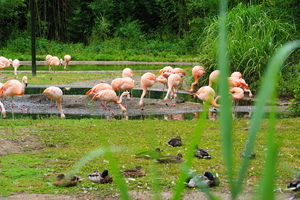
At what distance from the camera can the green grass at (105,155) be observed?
14.4 feet

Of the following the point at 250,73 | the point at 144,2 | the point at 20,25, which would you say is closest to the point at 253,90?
the point at 250,73

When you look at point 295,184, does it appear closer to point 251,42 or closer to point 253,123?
point 253,123

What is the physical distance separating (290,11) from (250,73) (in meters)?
1.89

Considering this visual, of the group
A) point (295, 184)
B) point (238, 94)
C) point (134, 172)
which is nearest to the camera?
point (295, 184)

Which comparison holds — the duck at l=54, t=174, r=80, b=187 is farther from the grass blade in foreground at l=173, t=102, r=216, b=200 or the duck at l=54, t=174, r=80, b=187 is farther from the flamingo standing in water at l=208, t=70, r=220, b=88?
the grass blade in foreground at l=173, t=102, r=216, b=200

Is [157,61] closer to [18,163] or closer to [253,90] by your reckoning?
[253,90]

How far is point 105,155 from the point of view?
196 inches

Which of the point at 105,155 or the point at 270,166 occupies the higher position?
the point at 270,166

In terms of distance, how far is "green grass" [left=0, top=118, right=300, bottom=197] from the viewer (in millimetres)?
4379

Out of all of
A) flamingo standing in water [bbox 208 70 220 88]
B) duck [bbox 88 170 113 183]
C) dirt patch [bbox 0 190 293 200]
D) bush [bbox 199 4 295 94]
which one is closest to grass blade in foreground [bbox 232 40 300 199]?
flamingo standing in water [bbox 208 70 220 88]

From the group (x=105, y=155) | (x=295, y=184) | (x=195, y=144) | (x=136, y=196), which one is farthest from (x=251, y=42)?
(x=195, y=144)

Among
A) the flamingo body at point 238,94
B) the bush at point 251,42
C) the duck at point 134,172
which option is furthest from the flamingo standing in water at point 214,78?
the duck at point 134,172

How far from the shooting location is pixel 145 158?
5.62 meters

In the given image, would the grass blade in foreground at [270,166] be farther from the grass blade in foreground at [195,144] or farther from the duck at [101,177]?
the duck at [101,177]
